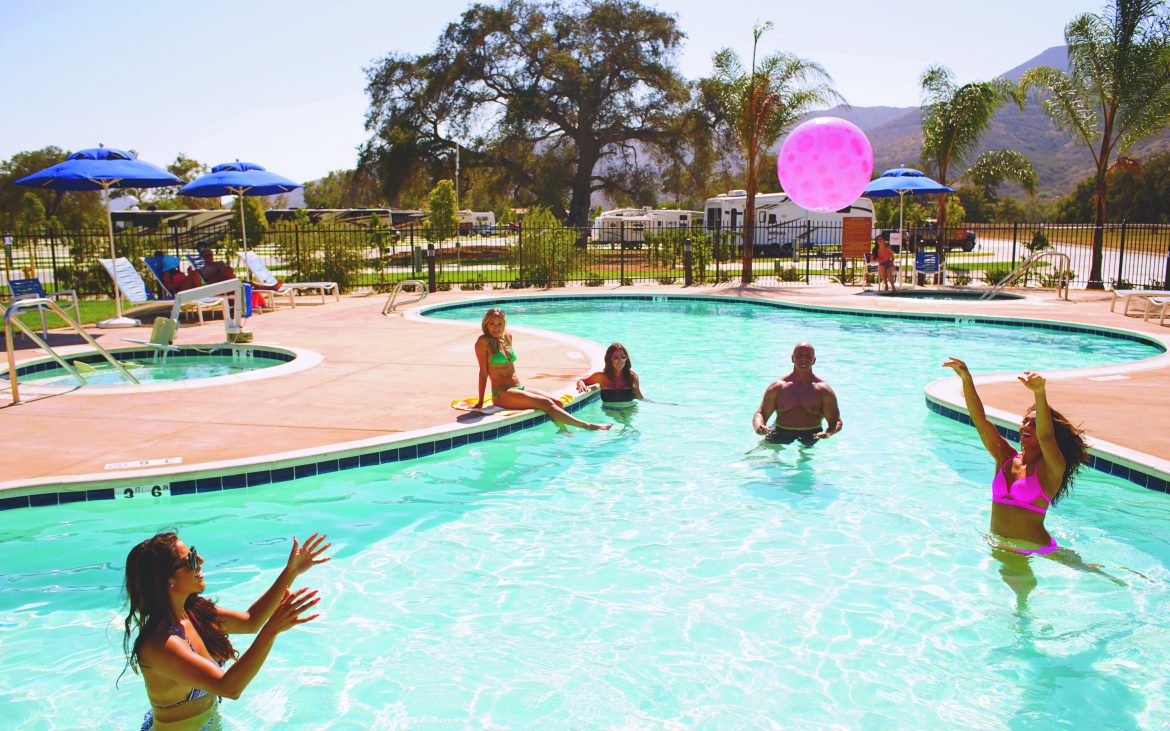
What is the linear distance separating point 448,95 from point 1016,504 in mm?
42730

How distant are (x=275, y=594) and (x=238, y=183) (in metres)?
15.4

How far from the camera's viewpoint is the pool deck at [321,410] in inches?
256

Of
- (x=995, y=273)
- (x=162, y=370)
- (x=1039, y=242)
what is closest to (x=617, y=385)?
(x=162, y=370)

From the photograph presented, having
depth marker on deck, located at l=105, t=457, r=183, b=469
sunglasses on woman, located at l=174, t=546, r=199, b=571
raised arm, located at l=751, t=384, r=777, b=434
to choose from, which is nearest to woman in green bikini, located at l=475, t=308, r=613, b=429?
raised arm, located at l=751, t=384, r=777, b=434

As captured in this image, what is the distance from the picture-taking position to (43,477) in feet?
20.1

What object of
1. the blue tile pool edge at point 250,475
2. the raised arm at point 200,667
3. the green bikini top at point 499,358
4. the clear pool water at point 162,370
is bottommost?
the blue tile pool edge at point 250,475

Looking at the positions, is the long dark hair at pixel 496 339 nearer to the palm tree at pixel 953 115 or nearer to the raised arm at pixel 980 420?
the raised arm at pixel 980 420

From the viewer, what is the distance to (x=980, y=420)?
4.93 metres

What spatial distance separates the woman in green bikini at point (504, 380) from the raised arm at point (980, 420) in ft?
12.9

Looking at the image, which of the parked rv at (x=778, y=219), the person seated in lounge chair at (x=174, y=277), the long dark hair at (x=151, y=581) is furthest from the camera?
the parked rv at (x=778, y=219)

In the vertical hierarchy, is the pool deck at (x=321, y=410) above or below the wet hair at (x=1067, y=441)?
below

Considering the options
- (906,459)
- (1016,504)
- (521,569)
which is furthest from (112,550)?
(906,459)

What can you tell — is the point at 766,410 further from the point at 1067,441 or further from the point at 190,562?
the point at 190,562

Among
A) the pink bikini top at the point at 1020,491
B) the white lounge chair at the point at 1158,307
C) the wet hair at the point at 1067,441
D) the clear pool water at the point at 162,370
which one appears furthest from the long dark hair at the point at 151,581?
the white lounge chair at the point at 1158,307
